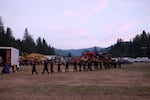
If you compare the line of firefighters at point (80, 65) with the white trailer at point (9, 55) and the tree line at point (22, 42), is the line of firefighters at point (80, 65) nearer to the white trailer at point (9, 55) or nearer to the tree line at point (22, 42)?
the white trailer at point (9, 55)

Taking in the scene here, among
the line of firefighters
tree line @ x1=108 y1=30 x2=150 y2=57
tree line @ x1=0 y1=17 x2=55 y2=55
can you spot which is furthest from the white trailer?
tree line @ x1=108 y1=30 x2=150 y2=57

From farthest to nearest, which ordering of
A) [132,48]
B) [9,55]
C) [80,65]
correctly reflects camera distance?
[132,48] → [80,65] → [9,55]

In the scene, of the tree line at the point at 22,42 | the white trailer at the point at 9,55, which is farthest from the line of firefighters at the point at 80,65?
the tree line at the point at 22,42

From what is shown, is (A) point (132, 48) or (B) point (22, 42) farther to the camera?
(A) point (132, 48)

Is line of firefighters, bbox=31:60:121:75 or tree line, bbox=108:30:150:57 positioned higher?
tree line, bbox=108:30:150:57

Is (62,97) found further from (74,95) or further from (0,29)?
(0,29)

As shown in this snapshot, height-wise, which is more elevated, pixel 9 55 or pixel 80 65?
pixel 9 55

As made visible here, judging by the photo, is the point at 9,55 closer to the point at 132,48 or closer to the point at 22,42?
the point at 22,42

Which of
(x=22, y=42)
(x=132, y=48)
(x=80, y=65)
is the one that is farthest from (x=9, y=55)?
(x=132, y=48)

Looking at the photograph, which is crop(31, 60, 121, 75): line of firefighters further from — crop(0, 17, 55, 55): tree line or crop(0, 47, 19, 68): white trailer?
crop(0, 17, 55, 55): tree line

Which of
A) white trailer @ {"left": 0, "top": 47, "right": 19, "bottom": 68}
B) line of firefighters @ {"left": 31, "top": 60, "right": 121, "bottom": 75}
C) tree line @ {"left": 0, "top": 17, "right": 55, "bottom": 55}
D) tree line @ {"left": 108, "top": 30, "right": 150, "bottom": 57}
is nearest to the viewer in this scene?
line of firefighters @ {"left": 31, "top": 60, "right": 121, "bottom": 75}

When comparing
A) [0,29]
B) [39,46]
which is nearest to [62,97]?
[0,29]

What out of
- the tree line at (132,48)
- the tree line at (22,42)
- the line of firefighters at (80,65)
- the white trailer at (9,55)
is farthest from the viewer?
the tree line at (132,48)

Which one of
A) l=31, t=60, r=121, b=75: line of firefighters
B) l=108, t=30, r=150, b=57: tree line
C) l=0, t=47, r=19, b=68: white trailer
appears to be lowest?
l=31, t=60, r=121, b=75: line of firefighters
